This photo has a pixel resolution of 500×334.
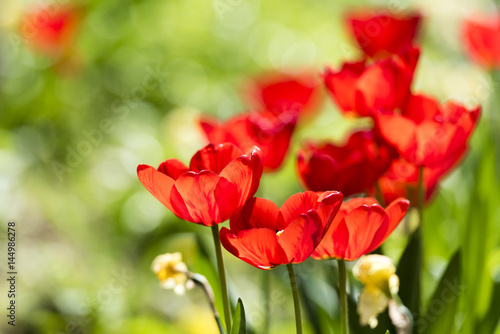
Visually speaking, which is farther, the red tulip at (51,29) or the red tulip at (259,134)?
the red tulip at (51,29)

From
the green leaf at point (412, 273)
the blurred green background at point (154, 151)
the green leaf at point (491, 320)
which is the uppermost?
the green leaf at point (412, 273)

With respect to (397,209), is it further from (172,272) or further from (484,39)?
(484,39)

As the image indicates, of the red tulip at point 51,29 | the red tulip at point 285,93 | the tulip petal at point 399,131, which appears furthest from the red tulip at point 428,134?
the red tulip at point 51,29

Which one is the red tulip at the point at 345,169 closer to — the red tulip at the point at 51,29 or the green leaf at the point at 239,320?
the green leaf at the point at 239,320

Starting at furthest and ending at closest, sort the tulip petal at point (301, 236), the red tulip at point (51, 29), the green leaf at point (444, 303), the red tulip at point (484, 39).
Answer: the red tulip at point (51, 29) → the red tulip at point (484, 39) → the green leaf at point (444, 303) → the tulip petal at point (301, 236)

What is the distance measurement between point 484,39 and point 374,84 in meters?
0.61

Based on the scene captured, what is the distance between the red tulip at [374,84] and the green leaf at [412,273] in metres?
0.15

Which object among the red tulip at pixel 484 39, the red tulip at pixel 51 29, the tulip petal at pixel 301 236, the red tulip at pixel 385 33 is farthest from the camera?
the red tulip at pixel 51 29

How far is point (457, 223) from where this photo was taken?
0.99 m

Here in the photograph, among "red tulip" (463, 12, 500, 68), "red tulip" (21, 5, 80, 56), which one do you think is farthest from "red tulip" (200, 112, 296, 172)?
"red tulip" (21, 5, 80, 56)

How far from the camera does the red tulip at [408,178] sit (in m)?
0.67

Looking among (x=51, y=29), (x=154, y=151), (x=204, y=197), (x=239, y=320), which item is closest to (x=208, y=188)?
(x=204, y=197)

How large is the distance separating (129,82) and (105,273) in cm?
104

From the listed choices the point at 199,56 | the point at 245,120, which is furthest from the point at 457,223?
the point at 199,56
